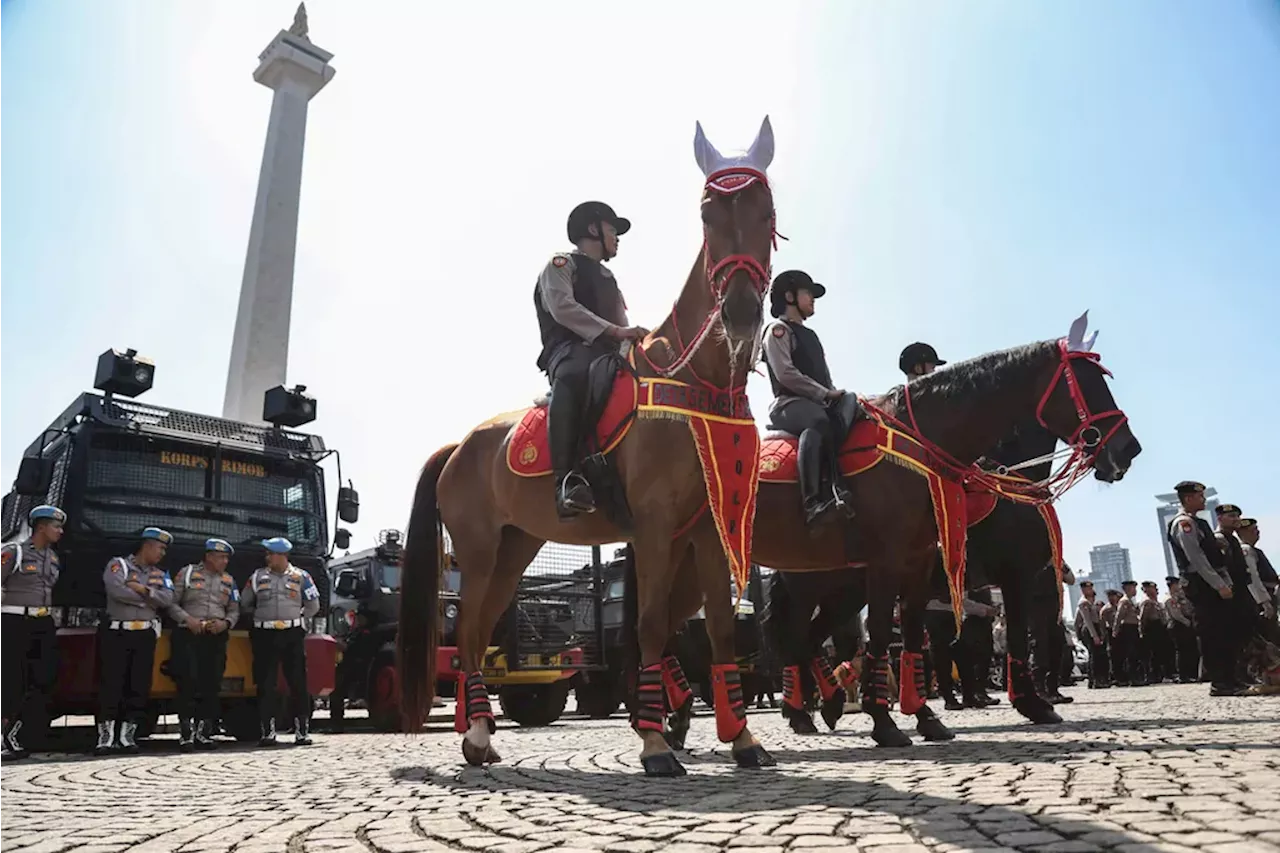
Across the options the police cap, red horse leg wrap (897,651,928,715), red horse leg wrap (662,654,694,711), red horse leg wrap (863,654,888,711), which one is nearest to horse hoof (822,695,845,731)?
red horse leg wrap (897,651,928,715)

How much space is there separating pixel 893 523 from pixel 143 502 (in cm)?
863

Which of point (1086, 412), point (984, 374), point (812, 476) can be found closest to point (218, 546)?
point (812, 476)

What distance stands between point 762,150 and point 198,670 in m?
8.24

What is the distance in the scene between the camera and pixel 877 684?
6.17 m

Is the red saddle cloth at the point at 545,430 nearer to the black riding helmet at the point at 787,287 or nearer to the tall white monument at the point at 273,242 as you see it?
the black riding helmet at the point at 787,287

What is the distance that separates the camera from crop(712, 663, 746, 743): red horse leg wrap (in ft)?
17.0

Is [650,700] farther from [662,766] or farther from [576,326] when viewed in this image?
[576,326]

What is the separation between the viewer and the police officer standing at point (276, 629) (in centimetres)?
1043

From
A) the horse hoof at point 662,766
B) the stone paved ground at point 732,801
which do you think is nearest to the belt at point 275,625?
the stone paved ground at point 732,801

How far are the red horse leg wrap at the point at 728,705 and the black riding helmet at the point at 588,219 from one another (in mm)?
2884

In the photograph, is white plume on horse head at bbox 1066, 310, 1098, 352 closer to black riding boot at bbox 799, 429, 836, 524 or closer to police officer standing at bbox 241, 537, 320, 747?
black riding boot at bbox 799, 429, 836, 524

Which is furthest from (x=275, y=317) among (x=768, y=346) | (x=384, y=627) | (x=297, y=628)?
(x=768, y=346)

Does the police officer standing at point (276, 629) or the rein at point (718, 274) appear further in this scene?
the police officer standing at point (276, 629)

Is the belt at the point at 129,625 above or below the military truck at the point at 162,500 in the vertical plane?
below
